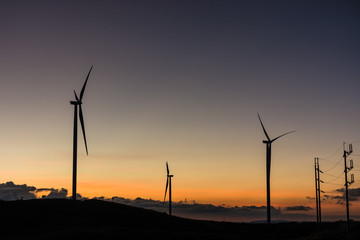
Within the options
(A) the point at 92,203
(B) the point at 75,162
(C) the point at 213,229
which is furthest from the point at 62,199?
(C) the point at 213,229

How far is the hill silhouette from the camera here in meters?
83.9

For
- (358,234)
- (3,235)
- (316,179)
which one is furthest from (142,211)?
(316,179)

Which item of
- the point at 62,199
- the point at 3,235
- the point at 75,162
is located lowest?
the point at 3,235

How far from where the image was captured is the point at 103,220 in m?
98.2

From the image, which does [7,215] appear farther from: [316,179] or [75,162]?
[316,179]

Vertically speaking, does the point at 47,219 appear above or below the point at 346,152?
below

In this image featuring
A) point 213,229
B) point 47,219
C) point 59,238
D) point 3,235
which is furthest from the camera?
point 213,229

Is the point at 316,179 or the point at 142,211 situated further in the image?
the point at 316,179

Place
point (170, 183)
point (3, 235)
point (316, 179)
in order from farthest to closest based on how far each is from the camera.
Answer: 1. point (170, 183)
2. point (316, 179)
3. point (3, 235)

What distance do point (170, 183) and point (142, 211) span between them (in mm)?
53613

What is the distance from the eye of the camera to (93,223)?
310ft

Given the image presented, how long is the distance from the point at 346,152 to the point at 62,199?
7042 cm

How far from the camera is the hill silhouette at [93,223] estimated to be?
8394 centimetres

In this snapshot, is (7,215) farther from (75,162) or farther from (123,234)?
(123,234)
